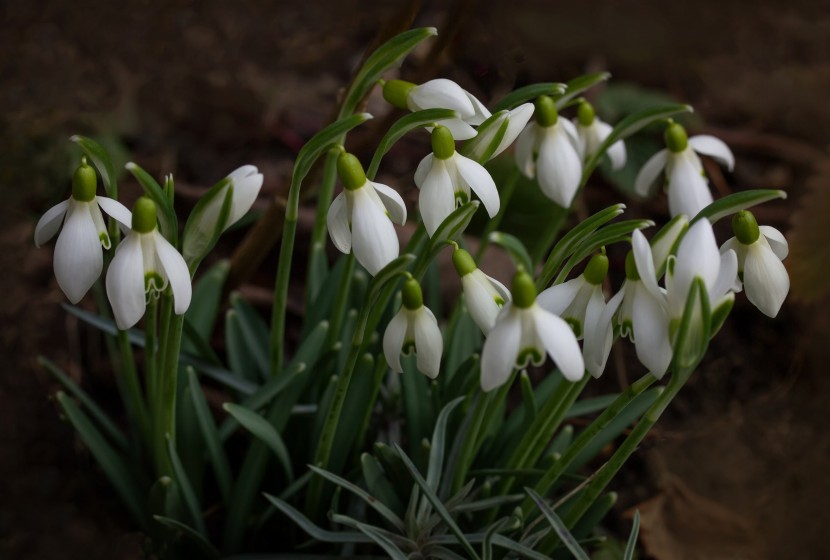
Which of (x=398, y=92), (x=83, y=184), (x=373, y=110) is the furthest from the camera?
(x=373, y=110)

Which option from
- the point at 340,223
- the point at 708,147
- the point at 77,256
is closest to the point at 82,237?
the point at 77,256

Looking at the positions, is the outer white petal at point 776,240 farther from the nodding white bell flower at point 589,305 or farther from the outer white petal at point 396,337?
the outer white petal at point 396,337

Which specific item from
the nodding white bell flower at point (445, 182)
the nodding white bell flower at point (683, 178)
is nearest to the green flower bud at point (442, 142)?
the nodding white bell flower at point (445, 182)

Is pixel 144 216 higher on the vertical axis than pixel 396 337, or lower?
higher

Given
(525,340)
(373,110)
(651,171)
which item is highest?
(525,340)

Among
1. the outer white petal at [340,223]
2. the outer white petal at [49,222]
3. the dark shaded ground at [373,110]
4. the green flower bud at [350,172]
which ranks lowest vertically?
the dark shaded ground at [373,110]

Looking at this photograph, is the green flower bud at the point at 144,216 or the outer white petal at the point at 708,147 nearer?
the green flower bud at the point at 144,216

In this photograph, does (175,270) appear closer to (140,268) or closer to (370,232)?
(140,268)
